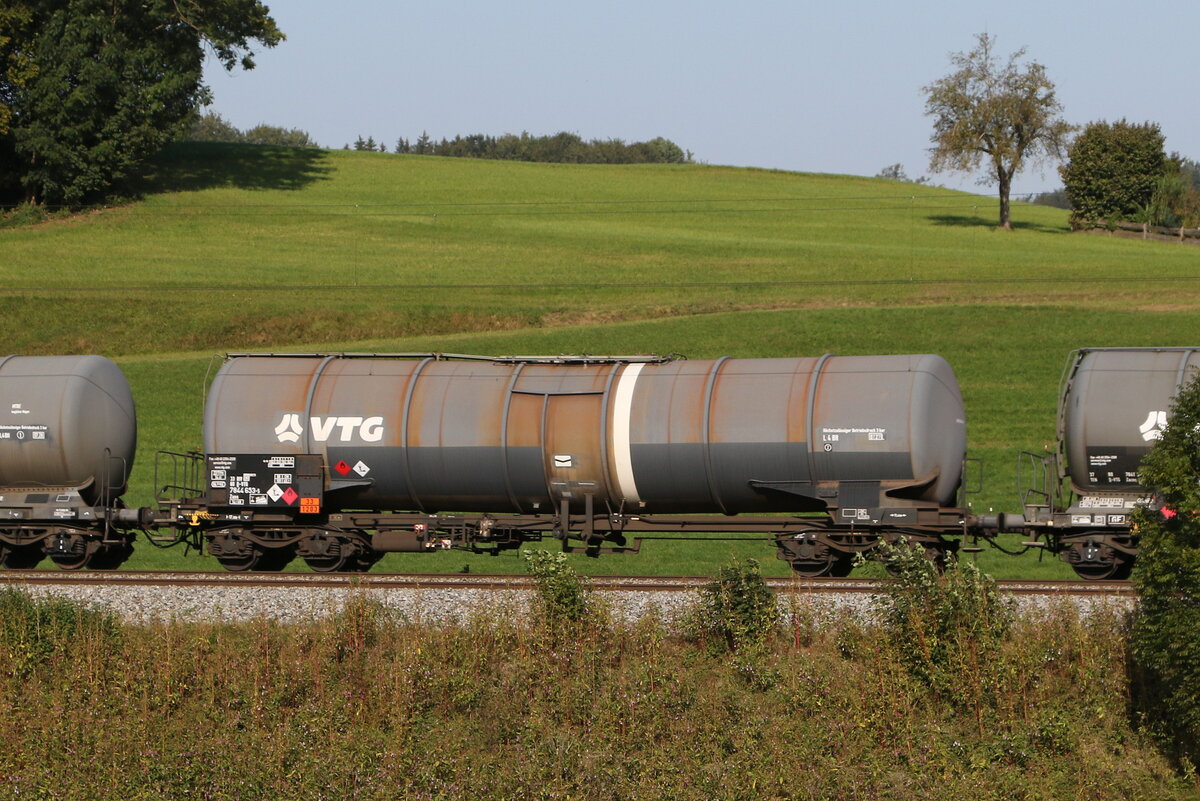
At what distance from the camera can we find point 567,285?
5425 cm

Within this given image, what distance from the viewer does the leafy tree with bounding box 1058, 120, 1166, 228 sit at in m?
79.9

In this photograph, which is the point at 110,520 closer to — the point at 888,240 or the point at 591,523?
the point at 591,523

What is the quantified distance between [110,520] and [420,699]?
9208 millimetres

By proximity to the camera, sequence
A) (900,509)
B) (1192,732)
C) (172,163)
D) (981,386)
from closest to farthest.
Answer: (1192,732)
(900,509)
(981,386)
(172,163)

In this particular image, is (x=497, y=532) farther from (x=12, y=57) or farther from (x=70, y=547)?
(x=12, y=57)

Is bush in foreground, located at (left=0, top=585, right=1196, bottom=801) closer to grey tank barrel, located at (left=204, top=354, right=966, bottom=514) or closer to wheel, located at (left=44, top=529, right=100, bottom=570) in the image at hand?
grey tank barrel, located at (left=204, top=354, right=966, bottom=514)

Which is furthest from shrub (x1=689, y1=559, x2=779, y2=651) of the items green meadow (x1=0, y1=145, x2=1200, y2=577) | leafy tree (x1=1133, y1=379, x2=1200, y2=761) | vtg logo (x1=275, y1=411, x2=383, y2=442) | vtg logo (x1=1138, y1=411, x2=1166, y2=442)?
green meadow (x1=0, y1=145, x2=1200, y2=577)

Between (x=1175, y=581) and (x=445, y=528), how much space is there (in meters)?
11.0

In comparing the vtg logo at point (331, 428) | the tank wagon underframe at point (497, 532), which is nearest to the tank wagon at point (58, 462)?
the tank wagon underframe at point (497, 532)

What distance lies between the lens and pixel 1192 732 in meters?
12.5

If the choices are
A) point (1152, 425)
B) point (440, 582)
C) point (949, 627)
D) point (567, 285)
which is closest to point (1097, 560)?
point (1152, 425)

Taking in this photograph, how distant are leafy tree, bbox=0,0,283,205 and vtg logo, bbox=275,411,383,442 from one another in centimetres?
5138

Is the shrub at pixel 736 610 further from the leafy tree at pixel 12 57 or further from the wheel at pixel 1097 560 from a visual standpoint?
the leafy tree at pixel 12 57

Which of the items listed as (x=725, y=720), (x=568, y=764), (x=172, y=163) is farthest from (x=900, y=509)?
(x=172, y=163)
